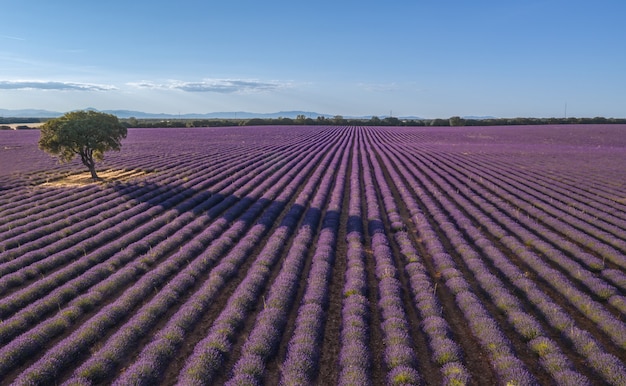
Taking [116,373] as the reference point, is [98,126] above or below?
above

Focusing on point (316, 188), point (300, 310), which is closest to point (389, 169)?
point (316, 188)

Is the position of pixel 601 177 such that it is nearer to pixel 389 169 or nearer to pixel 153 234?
pixel 389 169

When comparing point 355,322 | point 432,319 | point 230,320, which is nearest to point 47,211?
point 230,320

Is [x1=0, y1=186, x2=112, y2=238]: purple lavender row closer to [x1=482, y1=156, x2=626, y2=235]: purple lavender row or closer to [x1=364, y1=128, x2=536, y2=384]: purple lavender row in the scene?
[x1=364, y1=128, x2=536, y2=384]: purple lavender row

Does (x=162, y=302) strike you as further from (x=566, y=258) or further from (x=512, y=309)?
(x=566, y=258)

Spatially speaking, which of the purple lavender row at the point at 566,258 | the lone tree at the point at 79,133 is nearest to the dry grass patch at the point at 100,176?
the lone tree at the point at 79,133

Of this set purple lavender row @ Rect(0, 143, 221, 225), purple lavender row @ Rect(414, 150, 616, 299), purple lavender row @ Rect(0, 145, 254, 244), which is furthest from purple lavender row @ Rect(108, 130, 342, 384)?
purple lavender row @ Rect(0, 143, 221, 225)
